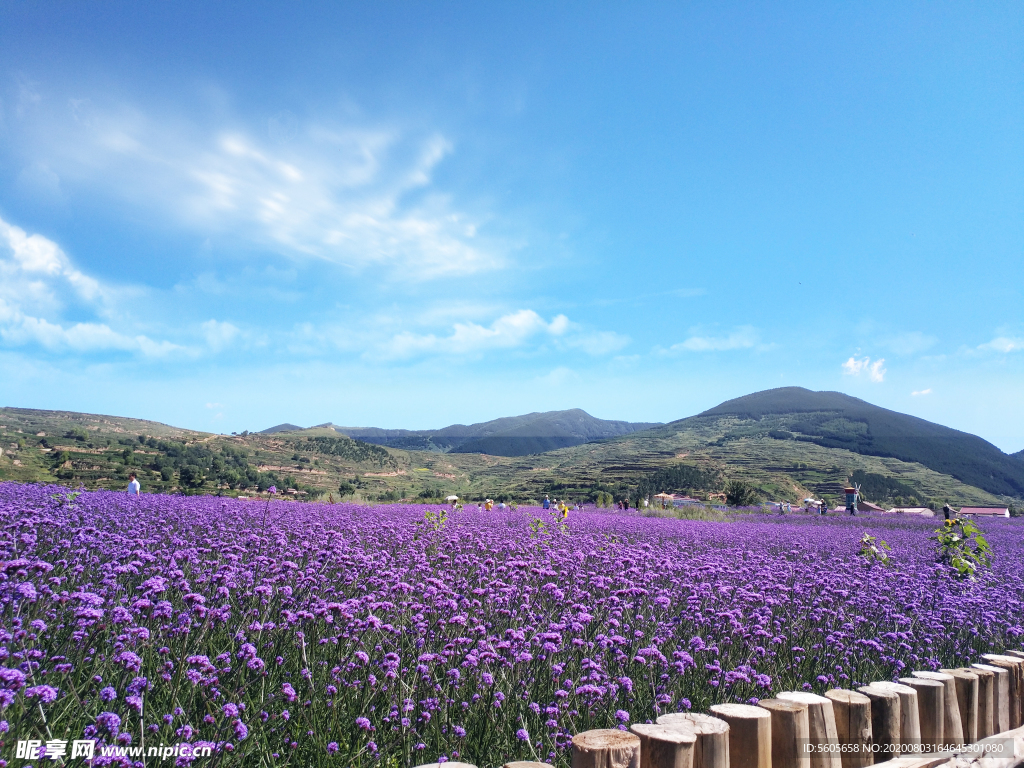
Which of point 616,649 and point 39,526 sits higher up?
point 39,526

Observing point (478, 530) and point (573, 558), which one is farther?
point (478, 530)

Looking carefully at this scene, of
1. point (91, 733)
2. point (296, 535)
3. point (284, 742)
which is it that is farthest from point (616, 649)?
point (296, 535)

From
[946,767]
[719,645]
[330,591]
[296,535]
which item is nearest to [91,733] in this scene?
[330,591]

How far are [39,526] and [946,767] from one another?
7.37m

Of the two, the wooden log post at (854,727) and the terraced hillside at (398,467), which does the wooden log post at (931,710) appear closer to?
the wooden log post at (854,727)

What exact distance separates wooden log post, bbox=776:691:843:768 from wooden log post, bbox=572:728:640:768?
1.07 m

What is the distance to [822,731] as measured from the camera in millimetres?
2578

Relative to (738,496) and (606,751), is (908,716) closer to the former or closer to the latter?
(606,751)

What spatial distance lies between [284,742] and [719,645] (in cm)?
350

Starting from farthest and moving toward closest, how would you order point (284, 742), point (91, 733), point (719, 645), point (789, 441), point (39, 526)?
1. point (789, 441)
2. point (39, 526)
3. point (719, 645)
4. point (284, 742)
5. point (91, 733)

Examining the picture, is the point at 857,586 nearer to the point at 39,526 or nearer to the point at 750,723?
the point at 750,723

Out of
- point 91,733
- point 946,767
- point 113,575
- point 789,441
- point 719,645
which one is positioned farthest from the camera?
point 789,441

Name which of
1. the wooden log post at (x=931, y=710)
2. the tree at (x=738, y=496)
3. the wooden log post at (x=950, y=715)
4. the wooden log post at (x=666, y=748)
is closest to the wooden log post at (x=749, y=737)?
the wooden log post at (x=666, y=748)

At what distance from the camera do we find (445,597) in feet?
14.3
